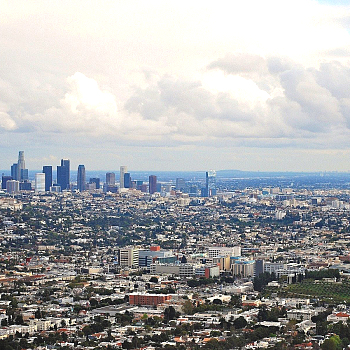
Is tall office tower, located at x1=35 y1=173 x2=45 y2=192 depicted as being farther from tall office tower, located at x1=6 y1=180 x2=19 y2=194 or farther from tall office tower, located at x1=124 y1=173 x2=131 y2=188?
tall office tower, located at x1=124 y1=173 x2=131 y2=188

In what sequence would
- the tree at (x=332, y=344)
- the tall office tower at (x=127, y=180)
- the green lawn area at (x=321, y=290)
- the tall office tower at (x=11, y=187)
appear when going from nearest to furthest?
the tree at (x=332, y=344) < the green lawn area at (x=321, y=290) < the tall office tower at (x=11, y=187) < the tall office tower at (x=127, y=180)

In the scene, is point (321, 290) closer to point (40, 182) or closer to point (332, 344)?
point (332, 344)

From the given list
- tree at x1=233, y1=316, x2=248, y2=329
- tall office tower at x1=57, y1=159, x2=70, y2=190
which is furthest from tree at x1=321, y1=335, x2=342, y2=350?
tall office tower at x1=57, y1=159, x2=70, y2=190

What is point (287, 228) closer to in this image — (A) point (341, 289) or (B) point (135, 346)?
(A) point (341, 289)

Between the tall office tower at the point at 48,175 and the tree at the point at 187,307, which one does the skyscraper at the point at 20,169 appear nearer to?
the tall office tower at the point at 48,175

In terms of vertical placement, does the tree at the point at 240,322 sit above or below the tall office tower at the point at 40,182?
below

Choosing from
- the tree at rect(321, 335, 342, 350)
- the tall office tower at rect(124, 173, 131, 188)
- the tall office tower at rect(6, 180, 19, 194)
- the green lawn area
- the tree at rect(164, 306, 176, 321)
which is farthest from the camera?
the tall office tower at rect(124, 173, 131, 188)

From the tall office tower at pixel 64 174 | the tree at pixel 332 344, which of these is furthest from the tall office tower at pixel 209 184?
the tree at pixel 332 344

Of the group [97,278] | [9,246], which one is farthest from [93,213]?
[97,278]

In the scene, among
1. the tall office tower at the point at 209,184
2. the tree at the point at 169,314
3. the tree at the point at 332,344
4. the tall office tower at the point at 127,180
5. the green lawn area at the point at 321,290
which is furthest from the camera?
the tall office tower at the point at 127,180
